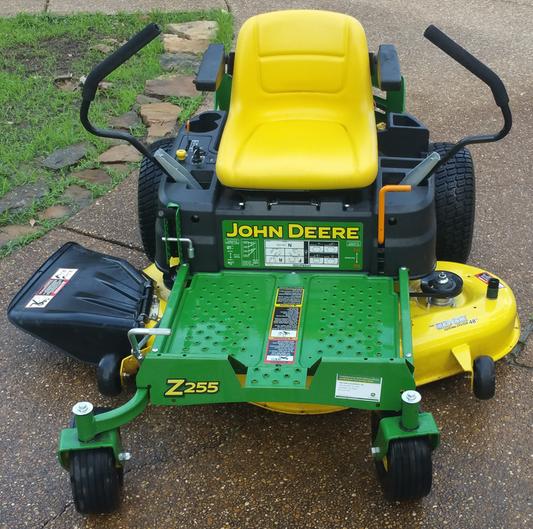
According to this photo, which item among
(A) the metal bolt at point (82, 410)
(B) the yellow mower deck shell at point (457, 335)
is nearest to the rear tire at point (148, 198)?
(B) the yellow mower deck shell at point (457, 335)

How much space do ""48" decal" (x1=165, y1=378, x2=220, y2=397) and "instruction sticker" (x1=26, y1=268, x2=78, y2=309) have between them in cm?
A: 74

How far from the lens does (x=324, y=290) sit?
271cm

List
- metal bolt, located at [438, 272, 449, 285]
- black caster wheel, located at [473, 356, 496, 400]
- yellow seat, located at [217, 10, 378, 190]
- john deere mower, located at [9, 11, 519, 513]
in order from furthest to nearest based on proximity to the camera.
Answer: yellow seat, located at [217, 10, 378, 190]
metal bolt, located at [438, 272, 449, 285]
black caster wheel, located at [473, 356, 496, 400]
john deere mower, located at [9, 11, 519, 513]

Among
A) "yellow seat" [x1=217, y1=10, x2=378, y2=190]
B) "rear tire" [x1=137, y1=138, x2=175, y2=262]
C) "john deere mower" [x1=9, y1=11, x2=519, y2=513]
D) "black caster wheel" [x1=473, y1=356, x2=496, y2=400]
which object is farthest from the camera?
"rear tire" [x1=137, y1=138, x2=175, y2=262]

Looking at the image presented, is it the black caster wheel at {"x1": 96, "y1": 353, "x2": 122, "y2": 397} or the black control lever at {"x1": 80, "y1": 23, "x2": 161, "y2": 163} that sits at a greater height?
the black control lever at {"x1": 80, "y1": 23, "x2": 161, "y2": 163}

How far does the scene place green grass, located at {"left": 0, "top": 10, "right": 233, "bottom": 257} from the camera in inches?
169

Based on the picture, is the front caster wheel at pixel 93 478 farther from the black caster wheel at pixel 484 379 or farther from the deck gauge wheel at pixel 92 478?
the black caster wheel at pixel 484 379

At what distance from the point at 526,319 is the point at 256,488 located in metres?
1.35

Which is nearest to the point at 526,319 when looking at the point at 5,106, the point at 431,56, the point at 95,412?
the point at 95,412

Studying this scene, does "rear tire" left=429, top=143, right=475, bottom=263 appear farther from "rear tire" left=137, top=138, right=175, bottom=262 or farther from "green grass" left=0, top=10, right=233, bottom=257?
"green grass" left=0, top=10, right=233, bottom=257

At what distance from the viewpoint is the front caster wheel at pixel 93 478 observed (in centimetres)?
231

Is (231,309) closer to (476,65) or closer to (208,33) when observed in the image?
(476,65)

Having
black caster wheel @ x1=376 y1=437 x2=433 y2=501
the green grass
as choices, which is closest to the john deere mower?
black caster wheel @ x1=376 y1=437 x2=433 y2=501

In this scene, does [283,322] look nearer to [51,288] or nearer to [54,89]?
[51,288]
